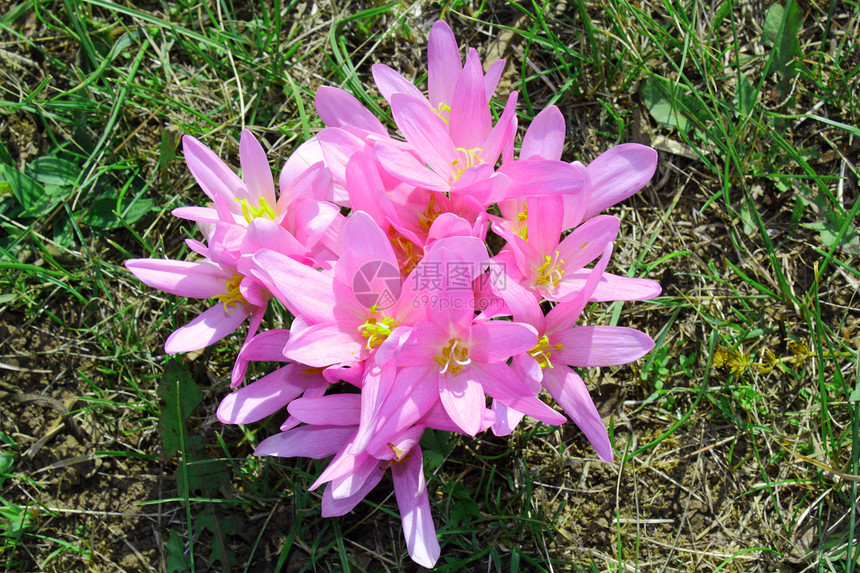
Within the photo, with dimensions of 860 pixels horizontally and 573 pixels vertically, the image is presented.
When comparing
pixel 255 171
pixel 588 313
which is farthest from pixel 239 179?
pixel 588 313

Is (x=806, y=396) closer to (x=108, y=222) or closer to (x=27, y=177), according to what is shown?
(x=108, y=222)

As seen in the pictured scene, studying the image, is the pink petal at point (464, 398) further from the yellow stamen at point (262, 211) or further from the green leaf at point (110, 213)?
the green leaf at point (110, 213)

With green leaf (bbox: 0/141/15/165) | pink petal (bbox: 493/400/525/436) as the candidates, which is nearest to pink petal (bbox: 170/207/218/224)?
pink petal (bbox: 493/400/525/436)

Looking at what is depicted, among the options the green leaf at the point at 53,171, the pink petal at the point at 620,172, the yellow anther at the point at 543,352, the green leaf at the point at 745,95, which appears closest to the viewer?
the yellow anther at the point at 543,352

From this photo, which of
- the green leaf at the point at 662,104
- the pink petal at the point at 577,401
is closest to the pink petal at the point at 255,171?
the pink petal at the point at 577,401

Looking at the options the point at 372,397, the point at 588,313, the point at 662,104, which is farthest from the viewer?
the point at 662,104

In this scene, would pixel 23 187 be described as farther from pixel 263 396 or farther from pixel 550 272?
pixel 550 272

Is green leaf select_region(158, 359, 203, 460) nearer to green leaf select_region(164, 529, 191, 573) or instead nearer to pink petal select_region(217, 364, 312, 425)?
green leaf select_region(164, 529, 191, 573)
